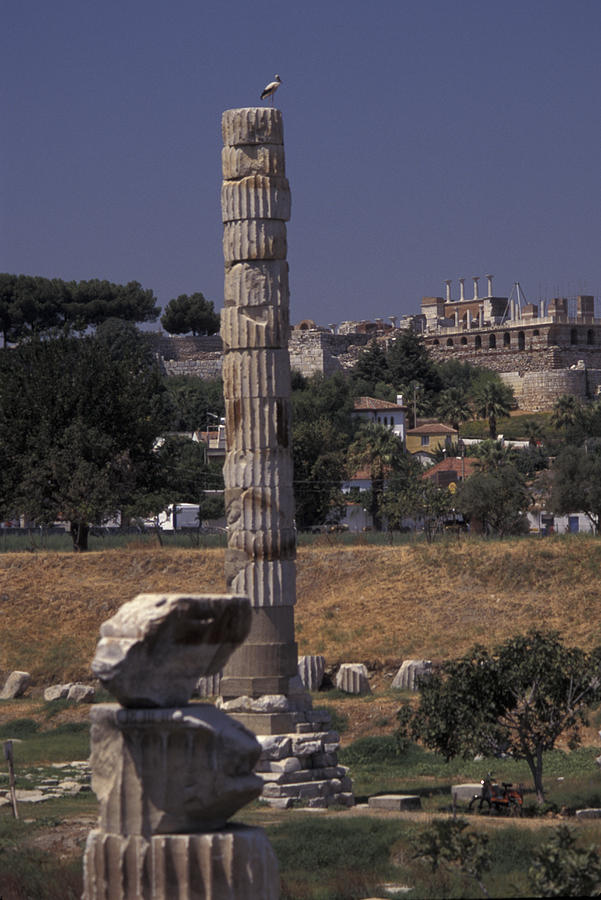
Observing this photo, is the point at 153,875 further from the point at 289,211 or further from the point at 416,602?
the point at 416,602

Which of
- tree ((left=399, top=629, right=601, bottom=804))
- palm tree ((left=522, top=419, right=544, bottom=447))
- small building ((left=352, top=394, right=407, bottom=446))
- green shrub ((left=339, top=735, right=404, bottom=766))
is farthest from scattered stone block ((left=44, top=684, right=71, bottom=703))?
small building ((left=352, top=394, right=407, bottom=446))

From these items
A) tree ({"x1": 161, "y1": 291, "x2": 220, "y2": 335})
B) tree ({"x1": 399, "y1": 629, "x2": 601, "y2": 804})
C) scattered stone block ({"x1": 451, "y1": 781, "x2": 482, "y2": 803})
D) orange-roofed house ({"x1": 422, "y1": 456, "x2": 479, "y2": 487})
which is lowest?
scattered stone block ({"x1": 451, "y1": 781, "x2": 482, "y2": 803})

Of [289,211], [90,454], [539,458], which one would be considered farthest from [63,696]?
[539,458]

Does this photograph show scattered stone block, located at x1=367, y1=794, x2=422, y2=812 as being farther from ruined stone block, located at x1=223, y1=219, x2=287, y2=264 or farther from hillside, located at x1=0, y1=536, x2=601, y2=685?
hillside, located at x1=0, y1=536, x2=601, y2=685

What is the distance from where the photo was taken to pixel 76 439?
4234 cm

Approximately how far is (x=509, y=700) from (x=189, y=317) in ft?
338

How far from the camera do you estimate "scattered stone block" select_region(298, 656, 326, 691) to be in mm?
28172

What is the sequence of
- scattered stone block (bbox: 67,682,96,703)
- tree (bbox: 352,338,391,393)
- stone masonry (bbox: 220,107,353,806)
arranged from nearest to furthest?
stone masonry (bbox: 220,107,353,806) < scattered stone block (bbox: 67,682,96,703) < tree (bbox: 352,338,391,393)

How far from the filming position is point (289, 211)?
61.5 ft

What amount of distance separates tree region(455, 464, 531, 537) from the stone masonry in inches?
1177

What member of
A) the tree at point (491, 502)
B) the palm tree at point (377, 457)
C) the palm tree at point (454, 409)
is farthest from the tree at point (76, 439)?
the palm tree at point (454, 409)

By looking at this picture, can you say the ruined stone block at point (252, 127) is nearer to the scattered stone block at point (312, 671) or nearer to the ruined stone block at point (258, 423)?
the ruined stone block at point (258, 423)

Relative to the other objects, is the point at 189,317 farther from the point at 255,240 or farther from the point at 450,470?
the point at 255,240

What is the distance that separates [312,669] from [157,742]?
23.4 meters
